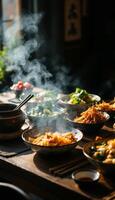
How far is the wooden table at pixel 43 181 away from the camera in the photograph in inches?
82.9

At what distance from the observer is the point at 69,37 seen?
23.7 ft

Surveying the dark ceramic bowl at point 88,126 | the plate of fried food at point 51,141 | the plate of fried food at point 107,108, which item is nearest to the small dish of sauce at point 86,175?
the plate of fried food at point 51,141

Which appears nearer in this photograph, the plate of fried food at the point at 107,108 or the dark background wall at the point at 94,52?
the plate of fried food at the point at 107,108

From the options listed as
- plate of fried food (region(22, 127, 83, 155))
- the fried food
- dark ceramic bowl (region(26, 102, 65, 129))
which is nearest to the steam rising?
dark ceramic bowl (region(26, 102, 65, 129))

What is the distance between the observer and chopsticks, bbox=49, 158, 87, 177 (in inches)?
91.0

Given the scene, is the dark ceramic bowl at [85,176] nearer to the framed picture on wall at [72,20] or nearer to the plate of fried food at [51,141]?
the plate of fried food at [51,141]

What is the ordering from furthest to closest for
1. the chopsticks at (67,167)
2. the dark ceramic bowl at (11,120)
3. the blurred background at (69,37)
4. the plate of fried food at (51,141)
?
the blurred background at (69,37) → the dark ceramic bowl at (11,120) → the plate of fried food at (51,141) → the chopsticks at (67,167)

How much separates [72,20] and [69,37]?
0.32m

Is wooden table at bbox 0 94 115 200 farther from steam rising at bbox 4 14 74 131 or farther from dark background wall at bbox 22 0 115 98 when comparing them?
dark background wall at bbox 22 0 115 98

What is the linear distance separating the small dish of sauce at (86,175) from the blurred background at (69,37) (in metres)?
3.44

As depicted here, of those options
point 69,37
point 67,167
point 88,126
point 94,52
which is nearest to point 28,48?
point 69,37

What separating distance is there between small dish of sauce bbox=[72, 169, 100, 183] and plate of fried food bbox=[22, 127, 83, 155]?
0.85 feet

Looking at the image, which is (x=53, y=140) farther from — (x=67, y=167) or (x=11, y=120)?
(x=11, y=120)

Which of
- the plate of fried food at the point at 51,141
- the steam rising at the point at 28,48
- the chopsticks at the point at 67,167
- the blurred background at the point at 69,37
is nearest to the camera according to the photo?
the chopsticks at the point at 67,167
